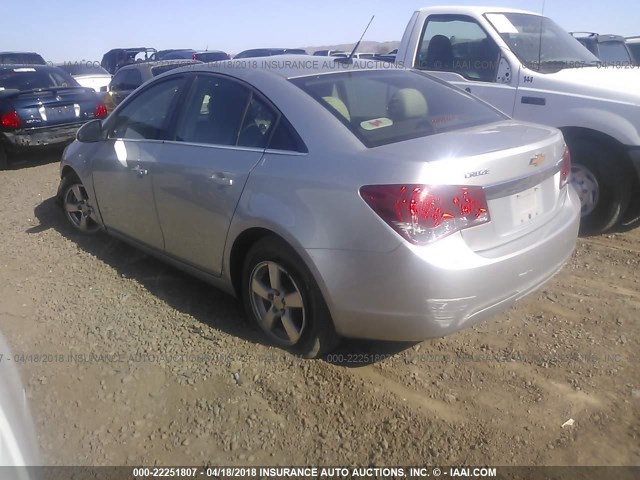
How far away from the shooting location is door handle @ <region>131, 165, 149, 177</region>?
3805 millimetres

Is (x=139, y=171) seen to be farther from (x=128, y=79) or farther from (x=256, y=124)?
(x=128, y=79)

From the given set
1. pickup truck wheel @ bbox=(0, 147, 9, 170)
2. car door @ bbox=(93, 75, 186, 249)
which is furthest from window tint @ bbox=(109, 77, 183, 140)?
pickup truck wheel @ bbox=(0, 147, 9, 170)

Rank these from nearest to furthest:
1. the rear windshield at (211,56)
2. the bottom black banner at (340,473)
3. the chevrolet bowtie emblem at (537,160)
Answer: the bottom black banner at (340,473), the chevrolet bowtie emblem at (537,160), the rear windshield at (211,56)

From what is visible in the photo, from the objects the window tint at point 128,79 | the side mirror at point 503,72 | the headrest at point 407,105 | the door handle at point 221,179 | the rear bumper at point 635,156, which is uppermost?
the headrest at point 407,105

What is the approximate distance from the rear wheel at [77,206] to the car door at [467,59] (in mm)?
3637

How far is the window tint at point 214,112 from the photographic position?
3.34 meters

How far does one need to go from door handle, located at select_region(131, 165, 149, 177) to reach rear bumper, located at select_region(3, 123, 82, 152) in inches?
197

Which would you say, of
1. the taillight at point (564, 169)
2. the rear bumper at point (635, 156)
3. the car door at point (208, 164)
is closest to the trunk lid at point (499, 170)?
the taillight at point (564, 169)

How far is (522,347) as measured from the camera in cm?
326

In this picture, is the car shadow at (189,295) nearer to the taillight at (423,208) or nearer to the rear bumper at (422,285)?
the rear bumper at (422,285)

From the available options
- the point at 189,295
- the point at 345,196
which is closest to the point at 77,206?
the point at 189,295

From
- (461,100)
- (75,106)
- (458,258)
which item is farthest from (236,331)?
(75,106)

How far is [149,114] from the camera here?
4.02m

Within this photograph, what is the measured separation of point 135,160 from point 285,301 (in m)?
1.63
